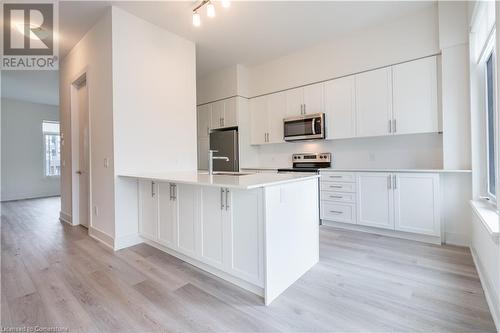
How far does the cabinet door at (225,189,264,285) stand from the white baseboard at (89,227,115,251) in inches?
71.0

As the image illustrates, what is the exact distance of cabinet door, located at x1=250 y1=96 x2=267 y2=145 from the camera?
486cm

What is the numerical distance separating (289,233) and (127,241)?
6.94 ft

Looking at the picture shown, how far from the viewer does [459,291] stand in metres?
1.88

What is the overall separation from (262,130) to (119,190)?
2.87 metres

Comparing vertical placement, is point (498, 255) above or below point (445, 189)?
below

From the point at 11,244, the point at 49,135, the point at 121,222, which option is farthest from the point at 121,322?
the point at 49,135

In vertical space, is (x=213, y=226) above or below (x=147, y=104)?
below

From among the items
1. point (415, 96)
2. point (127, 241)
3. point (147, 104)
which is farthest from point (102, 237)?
point (415, 96)

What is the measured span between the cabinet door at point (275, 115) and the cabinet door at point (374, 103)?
1347 millimetres

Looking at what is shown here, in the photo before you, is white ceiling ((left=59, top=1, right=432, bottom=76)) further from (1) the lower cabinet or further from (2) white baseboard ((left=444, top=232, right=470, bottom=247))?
(2) white baseboard ((left=444, top=232, right=470, bottom=247))

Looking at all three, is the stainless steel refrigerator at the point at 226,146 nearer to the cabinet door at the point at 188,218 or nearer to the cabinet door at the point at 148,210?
the cabinet door at the point at 148,210

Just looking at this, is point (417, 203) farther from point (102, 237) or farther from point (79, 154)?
point (79, 154)

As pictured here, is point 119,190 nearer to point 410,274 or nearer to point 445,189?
point 410,274

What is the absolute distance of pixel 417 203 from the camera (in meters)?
2.99
